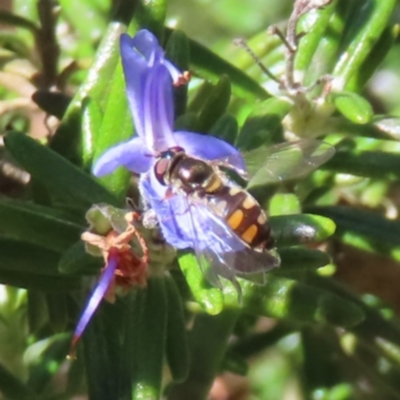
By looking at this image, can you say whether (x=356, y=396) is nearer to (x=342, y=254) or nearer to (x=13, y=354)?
(x=342, y=254)

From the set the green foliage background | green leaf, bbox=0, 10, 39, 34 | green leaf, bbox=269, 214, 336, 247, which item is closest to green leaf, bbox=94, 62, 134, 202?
the green foliage background

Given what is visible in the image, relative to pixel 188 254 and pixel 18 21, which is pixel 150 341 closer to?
pixel 188 254

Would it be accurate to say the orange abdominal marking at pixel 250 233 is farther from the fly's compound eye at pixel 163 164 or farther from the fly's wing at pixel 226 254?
the fly's compound eye at pixel 163 164

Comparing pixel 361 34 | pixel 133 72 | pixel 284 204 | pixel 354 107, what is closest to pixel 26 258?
pixel 133 72

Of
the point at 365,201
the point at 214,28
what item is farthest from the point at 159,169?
the point at 214,28

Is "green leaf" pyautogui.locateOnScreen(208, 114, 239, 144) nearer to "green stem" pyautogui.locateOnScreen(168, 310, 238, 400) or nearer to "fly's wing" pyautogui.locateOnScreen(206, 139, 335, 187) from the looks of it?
"fly's wing" pyautogui.locateOnScreen(206, 139, 335, 187)

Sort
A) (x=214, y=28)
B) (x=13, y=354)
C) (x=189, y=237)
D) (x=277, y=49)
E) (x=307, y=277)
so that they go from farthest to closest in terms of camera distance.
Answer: (x=214, y=28), (x=277, y=49), (x=13, y=354), (x=307, y=277), (x=189, y=237)
